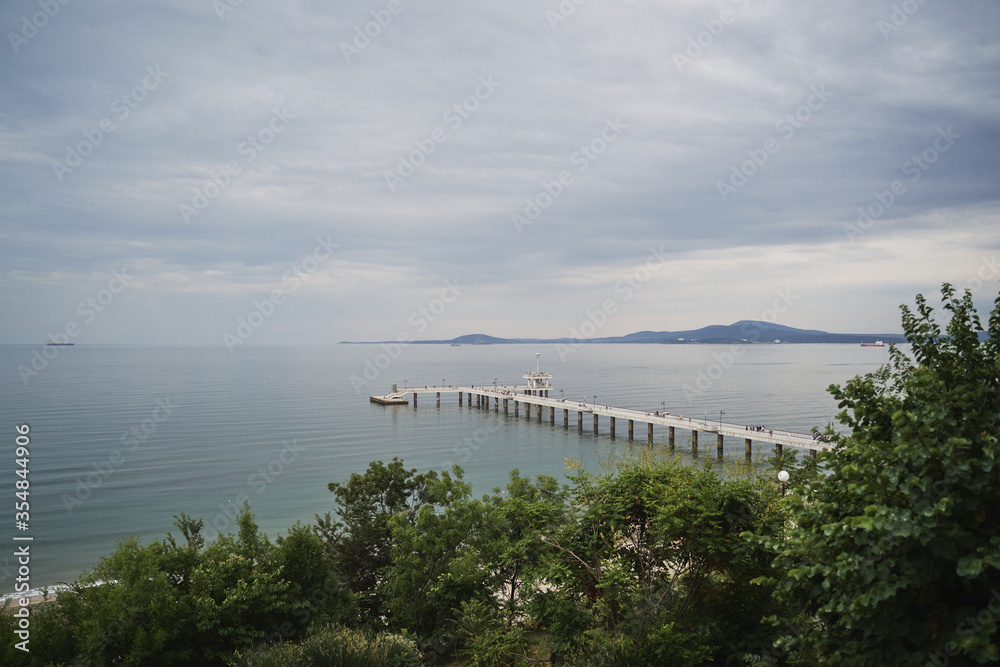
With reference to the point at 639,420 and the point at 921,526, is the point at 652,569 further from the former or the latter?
the point at 639,420

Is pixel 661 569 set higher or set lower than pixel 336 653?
higher

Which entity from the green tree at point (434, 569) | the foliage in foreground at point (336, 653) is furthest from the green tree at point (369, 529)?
the foliage in foreground at point (336, 653)

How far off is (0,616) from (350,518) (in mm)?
10403

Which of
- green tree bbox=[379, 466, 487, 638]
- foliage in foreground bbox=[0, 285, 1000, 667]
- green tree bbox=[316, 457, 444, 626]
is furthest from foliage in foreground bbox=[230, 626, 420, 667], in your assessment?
green tree bbox=[316, 457, 444, 626]

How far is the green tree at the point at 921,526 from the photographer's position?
15.8 ft

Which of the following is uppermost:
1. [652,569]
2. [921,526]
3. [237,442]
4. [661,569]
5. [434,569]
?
[921,526]

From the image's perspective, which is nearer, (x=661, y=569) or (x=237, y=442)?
(x=661, y=569)

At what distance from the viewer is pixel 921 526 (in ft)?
15.7

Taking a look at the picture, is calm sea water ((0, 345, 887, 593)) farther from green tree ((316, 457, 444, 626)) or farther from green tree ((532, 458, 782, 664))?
green tree ((532, 458, 782, 664))

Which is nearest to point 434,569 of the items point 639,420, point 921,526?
point 921,526

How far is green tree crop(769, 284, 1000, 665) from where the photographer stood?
4.80 meters

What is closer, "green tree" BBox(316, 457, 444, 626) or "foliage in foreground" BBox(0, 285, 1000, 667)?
"foliage in foreground" BBox(0, 285, 1000, 667)

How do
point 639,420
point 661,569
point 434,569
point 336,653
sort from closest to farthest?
1. point 336,653
2. point 661,569
3. point 434,569
4. point 639,420

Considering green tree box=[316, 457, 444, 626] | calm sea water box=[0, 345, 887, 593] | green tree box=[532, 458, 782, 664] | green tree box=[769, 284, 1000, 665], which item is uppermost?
green tree box=[769, 284, 1000, 665]
